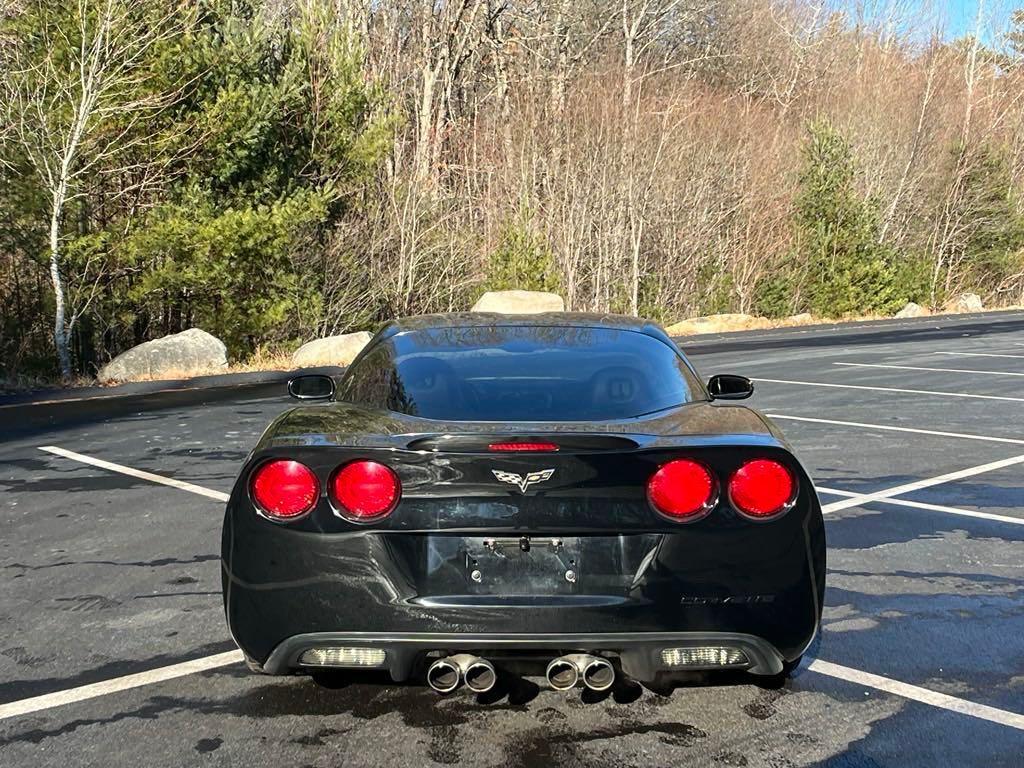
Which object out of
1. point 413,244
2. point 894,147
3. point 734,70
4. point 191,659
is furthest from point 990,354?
point 734,70

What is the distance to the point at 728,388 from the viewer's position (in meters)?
4.82

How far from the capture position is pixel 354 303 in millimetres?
22891

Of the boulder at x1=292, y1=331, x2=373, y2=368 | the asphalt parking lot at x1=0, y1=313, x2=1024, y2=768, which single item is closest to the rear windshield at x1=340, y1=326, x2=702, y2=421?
the asphalt parking lot at x1=0, y1=313, x2=1024, y2=768

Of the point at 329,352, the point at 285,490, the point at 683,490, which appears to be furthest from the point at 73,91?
the point at 683,490

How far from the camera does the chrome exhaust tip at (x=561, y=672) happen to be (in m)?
3.19

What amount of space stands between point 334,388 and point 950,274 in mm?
39814

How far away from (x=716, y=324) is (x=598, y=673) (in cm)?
2558

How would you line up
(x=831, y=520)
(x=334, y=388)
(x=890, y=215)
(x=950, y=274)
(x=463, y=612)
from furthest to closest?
(x=950, y=274) → (x=890, y=215) → (x=831, y=520) → (x=334, y=388) → (x=463, y=612)

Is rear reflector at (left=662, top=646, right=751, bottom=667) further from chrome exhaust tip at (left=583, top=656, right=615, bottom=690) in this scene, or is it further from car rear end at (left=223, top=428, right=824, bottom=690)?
chrome exhaust tip at (left=583, top=656, right=615, bottom=690)

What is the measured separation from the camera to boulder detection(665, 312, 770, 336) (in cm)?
2717

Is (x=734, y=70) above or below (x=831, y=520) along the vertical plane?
above

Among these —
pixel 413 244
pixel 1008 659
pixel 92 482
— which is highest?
pixel 413 244

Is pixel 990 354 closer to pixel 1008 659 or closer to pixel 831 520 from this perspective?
pixel 831 520

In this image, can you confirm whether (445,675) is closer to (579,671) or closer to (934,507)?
(579,671)
